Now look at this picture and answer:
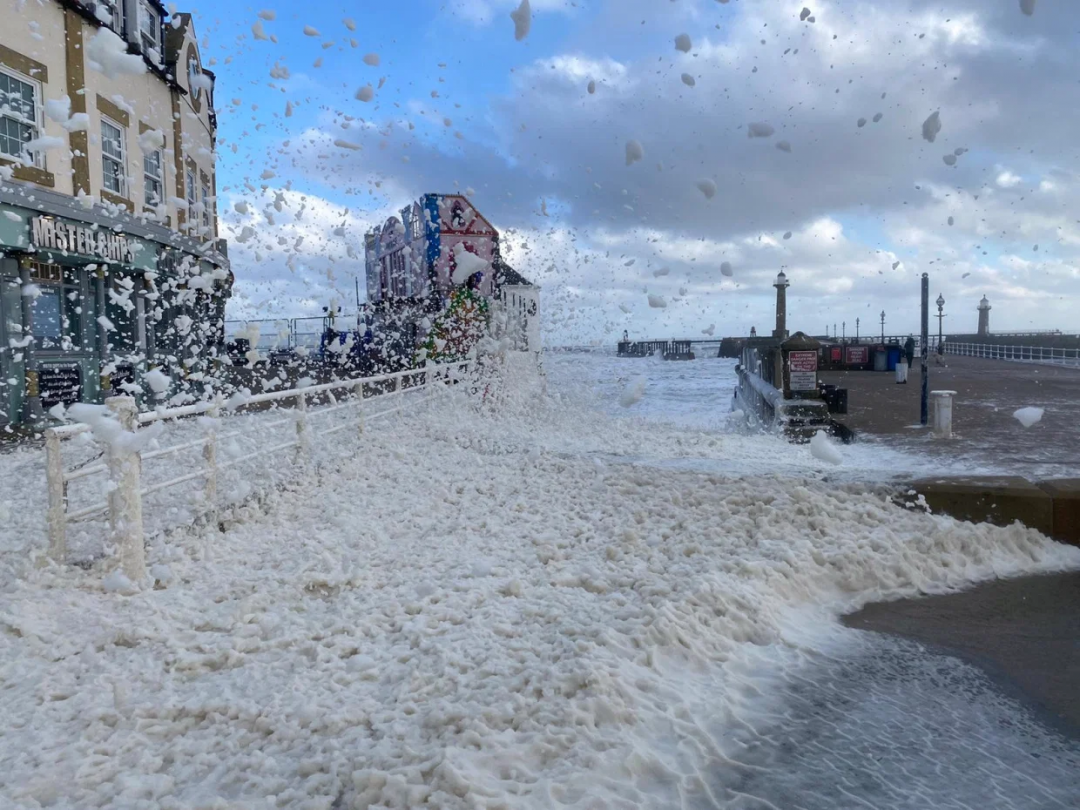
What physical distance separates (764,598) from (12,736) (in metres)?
4.05

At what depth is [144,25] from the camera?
1659 cm

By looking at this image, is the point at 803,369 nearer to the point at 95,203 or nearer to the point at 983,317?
the point at 95,203

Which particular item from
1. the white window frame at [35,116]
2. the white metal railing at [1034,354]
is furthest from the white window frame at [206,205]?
the white metal railing at [1034,354]

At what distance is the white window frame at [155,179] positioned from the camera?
16.5 m

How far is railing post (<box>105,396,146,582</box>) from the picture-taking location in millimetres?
5297

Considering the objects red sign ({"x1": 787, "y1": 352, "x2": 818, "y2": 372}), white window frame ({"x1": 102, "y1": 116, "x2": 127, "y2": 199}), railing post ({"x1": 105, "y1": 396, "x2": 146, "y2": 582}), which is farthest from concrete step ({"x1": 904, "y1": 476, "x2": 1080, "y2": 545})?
white window frame ({"x1": 102, "y1": 116, "x2": 127, "y2": 199})

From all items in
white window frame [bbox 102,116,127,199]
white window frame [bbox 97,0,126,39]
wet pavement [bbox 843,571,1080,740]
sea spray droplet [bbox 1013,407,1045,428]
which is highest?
white window frame [bbox 97,0,126,39]

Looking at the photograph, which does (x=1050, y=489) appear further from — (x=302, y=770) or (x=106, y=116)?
(x=106, y=116)

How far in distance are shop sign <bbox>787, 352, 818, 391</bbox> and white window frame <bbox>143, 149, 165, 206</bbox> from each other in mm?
14056

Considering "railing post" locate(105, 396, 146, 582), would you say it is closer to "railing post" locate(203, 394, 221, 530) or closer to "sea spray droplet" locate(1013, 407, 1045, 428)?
"railing post" locate(203, 394, 221, 530)

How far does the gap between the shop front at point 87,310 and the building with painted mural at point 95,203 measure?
0.10 feet

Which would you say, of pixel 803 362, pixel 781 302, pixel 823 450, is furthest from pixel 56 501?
pixel 781 302

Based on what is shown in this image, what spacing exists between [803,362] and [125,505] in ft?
39.0

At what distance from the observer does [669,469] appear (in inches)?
308
